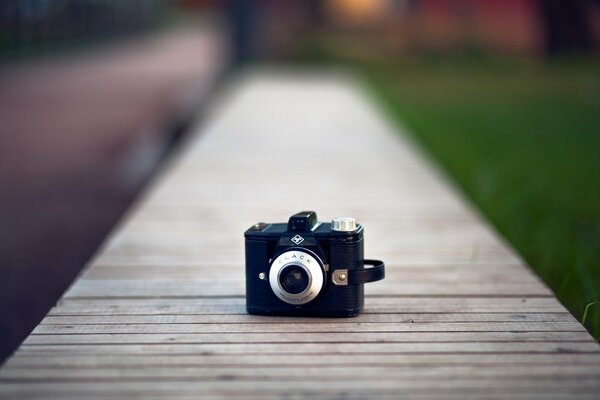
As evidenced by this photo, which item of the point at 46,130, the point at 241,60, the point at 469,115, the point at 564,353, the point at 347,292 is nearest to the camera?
the point at 564,353

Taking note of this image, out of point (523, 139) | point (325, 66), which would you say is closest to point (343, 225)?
point (523, 139)

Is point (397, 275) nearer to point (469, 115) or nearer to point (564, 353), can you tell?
point (564, 353)

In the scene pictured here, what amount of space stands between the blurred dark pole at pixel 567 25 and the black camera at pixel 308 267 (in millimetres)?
8651

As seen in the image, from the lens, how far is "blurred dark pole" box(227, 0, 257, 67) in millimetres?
15891

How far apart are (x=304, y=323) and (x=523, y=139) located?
6.42 metres

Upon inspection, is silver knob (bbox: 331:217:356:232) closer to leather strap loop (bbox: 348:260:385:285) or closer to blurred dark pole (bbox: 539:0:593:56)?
leather strap loop (bbox: 348:260:385:285)

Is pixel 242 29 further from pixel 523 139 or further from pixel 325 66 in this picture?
pixel 523 139

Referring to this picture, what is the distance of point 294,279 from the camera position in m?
2.49

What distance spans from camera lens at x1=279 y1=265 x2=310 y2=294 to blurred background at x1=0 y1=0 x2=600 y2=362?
1.04 metres

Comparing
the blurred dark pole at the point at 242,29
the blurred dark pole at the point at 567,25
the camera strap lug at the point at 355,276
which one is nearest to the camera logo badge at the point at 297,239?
the camera strap lug at the point at 355,276

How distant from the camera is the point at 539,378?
7.14ft

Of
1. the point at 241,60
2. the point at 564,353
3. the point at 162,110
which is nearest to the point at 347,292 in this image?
the point at 564,353

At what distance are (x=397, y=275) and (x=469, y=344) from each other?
0.78m

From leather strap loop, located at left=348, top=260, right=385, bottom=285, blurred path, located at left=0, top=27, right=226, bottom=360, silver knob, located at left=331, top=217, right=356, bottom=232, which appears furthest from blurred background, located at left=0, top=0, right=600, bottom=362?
silver knob, located at left=331, top=217, right=356, bottom=232
